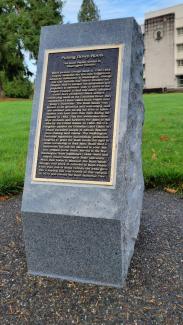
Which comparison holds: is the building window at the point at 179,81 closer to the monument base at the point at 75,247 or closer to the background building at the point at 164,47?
the background building at the point at 164,47

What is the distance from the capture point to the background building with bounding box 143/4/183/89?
57.1m

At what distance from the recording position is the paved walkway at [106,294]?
3.52 meters

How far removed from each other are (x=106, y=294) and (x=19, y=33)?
109 feet

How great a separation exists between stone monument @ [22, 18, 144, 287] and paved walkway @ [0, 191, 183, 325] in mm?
160

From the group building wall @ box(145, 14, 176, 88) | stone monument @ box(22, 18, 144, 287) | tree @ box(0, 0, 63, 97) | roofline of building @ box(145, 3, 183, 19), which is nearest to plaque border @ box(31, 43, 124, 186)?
stone monument @ box(22, 18, 144, 287)

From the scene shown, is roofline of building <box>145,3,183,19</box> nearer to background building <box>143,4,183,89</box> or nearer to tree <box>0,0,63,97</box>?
background building <box>143,4,183,89</box>

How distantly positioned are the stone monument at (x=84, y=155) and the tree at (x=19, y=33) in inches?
1169

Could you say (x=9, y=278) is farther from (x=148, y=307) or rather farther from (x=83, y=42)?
(x=83, y=42)

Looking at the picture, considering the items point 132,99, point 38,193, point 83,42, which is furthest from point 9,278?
point 83,42

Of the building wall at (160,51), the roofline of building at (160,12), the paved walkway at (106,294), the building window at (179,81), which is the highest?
the roofline of building at (160,12)

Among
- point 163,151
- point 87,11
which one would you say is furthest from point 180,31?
point 163,151

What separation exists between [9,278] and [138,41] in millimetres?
2628

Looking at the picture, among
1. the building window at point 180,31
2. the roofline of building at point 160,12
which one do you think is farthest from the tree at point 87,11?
the building window at point 180,31

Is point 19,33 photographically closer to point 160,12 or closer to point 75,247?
point 160,12
